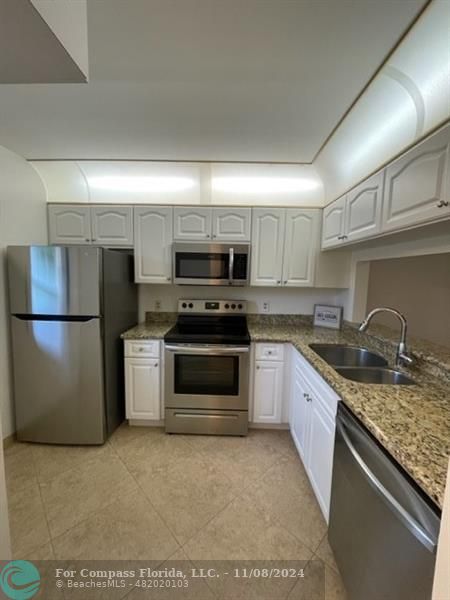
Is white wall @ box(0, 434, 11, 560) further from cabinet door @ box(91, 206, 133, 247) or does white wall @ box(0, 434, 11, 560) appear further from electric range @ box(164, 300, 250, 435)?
cabinet door @ box(91, 206, 133, 247)

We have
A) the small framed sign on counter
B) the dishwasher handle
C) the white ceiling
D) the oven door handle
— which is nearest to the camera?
the dishwasher handle

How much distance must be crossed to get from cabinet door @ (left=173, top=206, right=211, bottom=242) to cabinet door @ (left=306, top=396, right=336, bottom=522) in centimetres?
180

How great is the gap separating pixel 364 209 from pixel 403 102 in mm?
571

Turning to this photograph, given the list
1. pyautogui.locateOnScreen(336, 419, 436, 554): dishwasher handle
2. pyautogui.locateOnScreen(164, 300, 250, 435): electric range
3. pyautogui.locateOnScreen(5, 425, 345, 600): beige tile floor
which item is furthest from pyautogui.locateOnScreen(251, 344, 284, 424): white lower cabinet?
pyautogui.locateOnScreen(336, 419, 436, 554): dishwasher handle

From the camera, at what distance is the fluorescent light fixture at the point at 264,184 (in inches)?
103

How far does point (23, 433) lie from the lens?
2.24 m

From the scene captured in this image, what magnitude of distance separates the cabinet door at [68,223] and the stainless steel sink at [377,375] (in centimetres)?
265

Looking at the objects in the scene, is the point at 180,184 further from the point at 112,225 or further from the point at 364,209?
the point at 364,209

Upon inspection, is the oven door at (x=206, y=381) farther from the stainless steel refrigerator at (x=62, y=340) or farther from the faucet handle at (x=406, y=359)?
the faucet handle at (x=406, y=359)

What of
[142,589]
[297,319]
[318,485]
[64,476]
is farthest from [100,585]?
[297,319]

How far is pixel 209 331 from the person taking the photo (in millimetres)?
2611

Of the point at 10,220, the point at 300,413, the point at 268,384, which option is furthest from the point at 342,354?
the point at 10,220

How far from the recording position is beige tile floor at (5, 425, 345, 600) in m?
1.39

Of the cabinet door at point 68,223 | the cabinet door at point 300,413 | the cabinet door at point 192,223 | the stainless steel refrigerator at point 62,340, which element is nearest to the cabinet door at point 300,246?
the cabinet door at point 192,223
